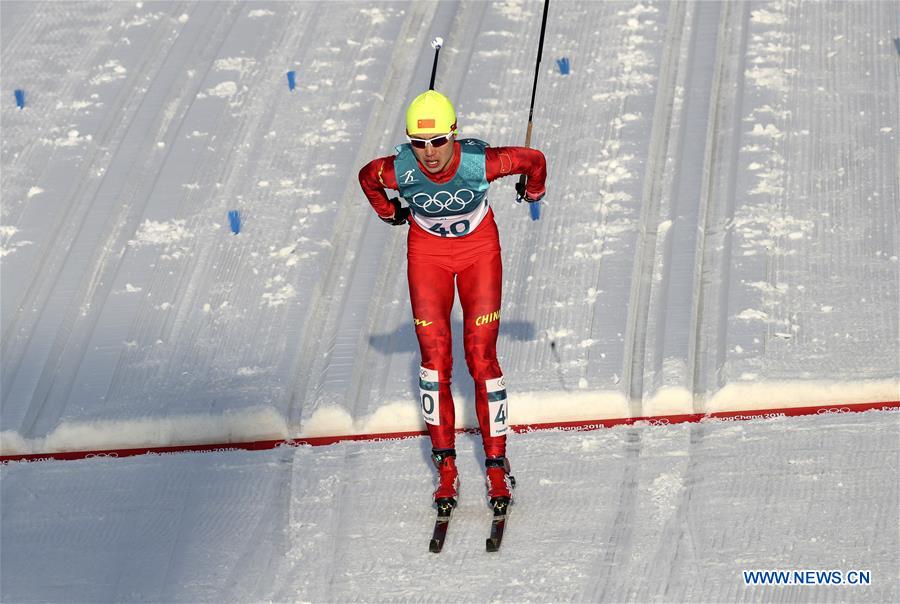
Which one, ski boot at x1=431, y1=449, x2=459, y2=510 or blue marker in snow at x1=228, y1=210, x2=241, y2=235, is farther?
blue marker in snow at x1=228, y1=210, x2=241, y2=235

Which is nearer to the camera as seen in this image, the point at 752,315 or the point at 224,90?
the point at 752,315

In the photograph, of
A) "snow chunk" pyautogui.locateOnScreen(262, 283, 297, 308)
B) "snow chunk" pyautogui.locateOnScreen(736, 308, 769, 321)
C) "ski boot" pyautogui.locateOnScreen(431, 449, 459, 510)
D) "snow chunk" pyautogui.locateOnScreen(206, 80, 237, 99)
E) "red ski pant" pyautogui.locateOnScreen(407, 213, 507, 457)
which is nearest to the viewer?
"red ski pant" pyautogui.locateOnScreen(407, 213, 507, 457)

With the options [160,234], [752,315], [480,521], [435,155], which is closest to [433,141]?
[435,155]

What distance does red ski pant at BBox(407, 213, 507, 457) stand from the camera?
560 cm

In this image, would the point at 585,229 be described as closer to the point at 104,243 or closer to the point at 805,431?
the point at 805,431

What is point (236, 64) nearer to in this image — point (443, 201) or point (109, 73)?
point (109, 73)

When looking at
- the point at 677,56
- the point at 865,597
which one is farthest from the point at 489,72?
the point at 865,597

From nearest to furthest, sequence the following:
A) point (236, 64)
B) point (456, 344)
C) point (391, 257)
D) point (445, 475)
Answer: point (445, 475)
point (456, 344)
point (391, 257)
point (236, 64)

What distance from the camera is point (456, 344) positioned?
6957 millimetres

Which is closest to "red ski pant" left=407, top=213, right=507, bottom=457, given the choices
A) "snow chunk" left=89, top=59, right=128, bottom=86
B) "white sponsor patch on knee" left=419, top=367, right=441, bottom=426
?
"white sponsor patch on knee" left=419, top=367, right=441, bottom=426

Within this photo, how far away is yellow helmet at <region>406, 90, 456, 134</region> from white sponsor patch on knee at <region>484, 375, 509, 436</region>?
102 cm

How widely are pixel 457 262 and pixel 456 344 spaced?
1.38m

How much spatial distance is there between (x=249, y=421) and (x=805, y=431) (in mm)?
2499

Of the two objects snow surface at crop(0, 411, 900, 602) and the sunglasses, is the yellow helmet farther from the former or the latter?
snow surface at crop(0, 411, 900, 602)
